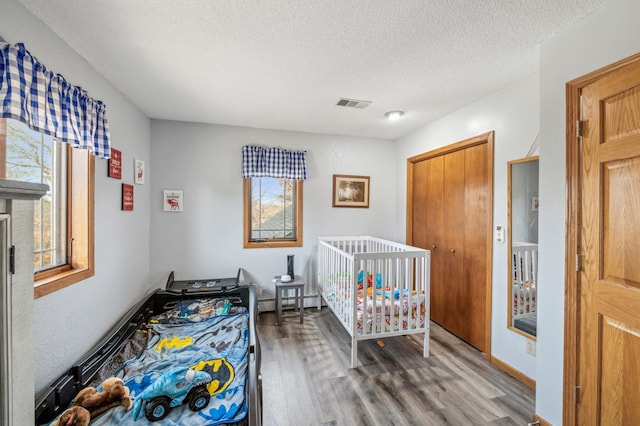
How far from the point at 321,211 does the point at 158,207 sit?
1909 mm

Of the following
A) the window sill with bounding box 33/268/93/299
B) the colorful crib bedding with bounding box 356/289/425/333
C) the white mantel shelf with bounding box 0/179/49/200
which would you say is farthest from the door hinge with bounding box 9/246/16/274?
the colorful crib bedding with bounding box 356/289/425/333

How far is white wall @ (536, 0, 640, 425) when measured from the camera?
1452mm

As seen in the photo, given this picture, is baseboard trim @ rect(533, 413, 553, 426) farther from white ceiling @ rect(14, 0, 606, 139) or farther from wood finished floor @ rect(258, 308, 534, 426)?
white ceiling @ rect(14, 0, 606, 139)

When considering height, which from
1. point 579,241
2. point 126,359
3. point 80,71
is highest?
point 80,71

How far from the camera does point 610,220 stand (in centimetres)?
133

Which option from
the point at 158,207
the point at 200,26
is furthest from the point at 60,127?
the point at 158,207

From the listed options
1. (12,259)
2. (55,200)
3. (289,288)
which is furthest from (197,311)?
(12,259)

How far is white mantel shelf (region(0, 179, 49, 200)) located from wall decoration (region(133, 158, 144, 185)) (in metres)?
2.11

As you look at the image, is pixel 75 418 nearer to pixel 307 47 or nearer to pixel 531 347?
pixel 307 47

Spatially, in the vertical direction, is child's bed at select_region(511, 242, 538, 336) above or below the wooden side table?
above

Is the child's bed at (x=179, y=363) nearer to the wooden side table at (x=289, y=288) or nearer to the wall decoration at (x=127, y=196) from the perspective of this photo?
the wooden side table at (x=289, y=288)

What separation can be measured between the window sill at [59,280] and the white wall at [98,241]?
0.04 metres

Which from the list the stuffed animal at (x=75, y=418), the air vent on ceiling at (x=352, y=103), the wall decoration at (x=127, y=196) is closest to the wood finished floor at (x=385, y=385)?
the stuffed animal at (x=75, y=418)

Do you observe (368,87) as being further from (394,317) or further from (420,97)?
(394,317)
